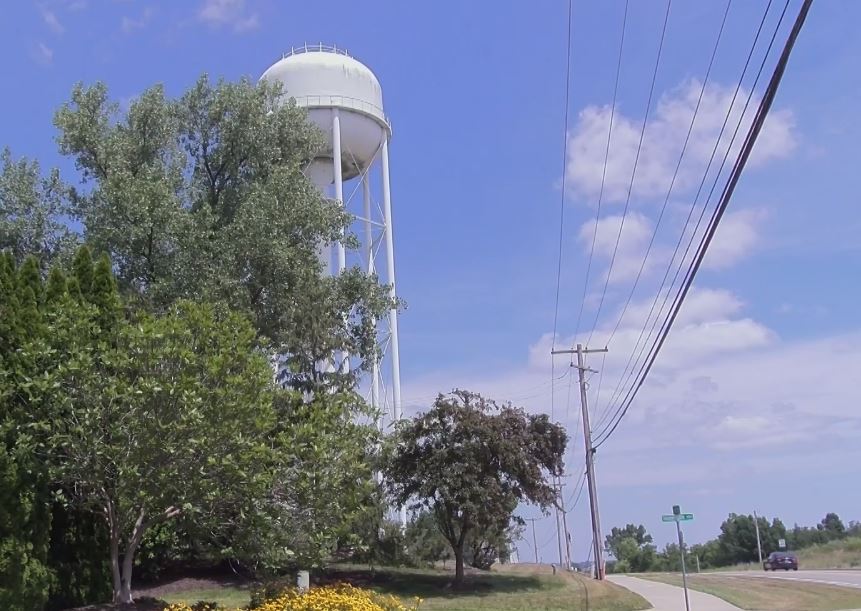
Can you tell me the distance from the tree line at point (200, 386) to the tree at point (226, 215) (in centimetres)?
6

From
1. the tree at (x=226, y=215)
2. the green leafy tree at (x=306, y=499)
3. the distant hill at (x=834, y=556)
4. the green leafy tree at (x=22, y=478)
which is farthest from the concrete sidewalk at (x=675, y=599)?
the distant hill at (x=834, y=556)

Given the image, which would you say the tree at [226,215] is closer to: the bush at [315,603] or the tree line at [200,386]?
the tree line at [200,386]

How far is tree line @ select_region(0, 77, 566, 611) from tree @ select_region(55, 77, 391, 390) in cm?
6

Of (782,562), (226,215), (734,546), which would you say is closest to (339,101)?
(226,215)

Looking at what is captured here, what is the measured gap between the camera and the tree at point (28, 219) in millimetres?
25719

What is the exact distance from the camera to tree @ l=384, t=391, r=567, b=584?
31609 millimetres

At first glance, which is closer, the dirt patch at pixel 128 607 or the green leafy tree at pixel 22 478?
the green leafy tree at pixel 22 478

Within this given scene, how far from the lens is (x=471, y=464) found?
31781mm

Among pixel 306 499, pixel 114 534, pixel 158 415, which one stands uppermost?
pixel 158 415

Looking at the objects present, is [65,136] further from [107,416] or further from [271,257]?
[107,416]

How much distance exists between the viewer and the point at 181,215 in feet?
80.3

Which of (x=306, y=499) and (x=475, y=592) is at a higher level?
(x=306, y=499)

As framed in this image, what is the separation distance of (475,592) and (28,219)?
18689mm

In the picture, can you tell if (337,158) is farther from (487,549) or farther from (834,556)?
(834,556)
